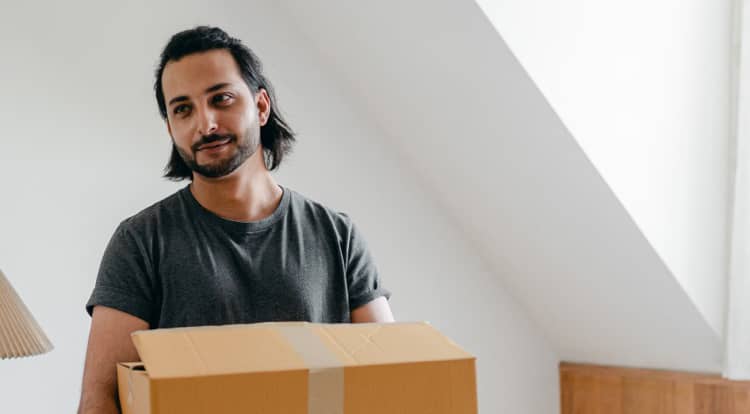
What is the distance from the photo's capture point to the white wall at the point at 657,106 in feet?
8.01

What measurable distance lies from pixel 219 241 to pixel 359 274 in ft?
0.80

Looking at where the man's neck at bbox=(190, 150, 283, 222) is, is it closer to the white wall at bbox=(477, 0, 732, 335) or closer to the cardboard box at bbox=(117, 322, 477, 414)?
the cardboard box at bbox=(117, 322, 477, 414)

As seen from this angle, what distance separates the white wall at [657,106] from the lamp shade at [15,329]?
1.44 metres

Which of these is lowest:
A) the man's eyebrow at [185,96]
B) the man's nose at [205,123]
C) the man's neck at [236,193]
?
the man's neck at [236,193]

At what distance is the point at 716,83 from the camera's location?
269 cm

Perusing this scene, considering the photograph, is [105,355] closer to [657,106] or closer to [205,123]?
[205,123]

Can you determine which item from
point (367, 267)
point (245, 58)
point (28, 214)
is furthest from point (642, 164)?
point (28, 214)

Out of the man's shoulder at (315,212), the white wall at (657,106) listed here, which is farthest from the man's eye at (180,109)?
the white wall at (657,106)

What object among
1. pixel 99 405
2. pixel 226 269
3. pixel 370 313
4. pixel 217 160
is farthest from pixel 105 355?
pixel 370 313

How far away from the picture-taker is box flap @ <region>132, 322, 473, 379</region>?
937mm

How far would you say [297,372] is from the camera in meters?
0.94

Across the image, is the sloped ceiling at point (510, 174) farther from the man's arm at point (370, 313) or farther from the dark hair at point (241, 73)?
the man's arm at point (370, 313)

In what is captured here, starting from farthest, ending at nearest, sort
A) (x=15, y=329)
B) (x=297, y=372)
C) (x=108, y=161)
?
(x=108, y=161) < (x=15, y=329) < (x=297, y=372)

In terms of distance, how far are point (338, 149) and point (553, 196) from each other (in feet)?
2.16
